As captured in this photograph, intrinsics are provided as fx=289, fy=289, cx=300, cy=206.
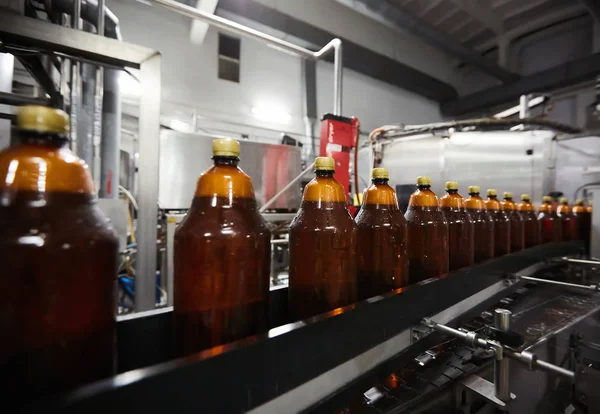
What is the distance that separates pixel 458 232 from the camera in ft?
2.85

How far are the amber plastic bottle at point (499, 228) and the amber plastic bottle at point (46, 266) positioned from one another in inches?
47.4

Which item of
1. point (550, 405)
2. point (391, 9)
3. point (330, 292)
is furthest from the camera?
point (391, 9)

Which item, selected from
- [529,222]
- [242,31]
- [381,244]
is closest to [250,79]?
[242,31]

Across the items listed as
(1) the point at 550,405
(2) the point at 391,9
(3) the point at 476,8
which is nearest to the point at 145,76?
(1) the point at 550,405

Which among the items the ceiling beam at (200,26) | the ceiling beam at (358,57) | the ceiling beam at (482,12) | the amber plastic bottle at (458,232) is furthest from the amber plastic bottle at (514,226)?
the ceiling beam at (482,12)

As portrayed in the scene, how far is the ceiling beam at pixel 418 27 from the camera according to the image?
128 inches

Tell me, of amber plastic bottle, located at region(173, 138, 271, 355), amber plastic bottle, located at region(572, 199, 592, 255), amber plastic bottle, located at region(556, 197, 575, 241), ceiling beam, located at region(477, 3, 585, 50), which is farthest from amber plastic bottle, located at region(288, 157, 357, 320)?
ceiling beam, located at region(477, 3, 585, 50)

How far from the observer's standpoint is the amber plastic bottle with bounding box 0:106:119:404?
284 mm

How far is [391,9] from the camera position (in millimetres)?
3264

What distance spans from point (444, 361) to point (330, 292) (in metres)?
0.40

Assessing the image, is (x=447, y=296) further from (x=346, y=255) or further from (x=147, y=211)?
(x=147, y=211)

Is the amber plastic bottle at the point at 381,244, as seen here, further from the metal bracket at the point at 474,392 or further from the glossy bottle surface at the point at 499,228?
the glossy bottle surface at the point at 499,228

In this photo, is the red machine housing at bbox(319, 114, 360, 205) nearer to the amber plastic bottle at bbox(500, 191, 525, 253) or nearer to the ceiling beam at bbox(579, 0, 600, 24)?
the amber plastic bottle at bbox(500, 191, 525, 253)

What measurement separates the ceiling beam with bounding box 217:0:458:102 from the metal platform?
3275 mm
